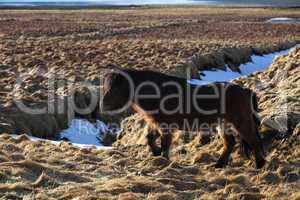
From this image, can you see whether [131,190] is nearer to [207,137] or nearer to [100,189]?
[100,189]

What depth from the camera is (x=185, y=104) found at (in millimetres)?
8289

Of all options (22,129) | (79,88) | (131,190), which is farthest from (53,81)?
(131,190)

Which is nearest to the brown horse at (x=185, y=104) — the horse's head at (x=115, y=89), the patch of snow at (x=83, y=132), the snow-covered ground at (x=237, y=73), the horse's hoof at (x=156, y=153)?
the horse's head at (x=115, y=89)

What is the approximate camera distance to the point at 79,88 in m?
16.7

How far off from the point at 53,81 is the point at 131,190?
1199 cm

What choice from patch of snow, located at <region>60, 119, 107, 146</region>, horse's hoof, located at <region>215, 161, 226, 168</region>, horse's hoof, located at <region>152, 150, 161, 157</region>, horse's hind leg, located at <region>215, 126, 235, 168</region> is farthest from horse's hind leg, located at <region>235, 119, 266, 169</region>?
patch of snow, located at <region>60, 119, 107, 146</region>

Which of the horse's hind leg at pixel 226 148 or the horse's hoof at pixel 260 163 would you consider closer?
the horse's hoof at pixel 260 163

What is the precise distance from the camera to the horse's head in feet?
26.3

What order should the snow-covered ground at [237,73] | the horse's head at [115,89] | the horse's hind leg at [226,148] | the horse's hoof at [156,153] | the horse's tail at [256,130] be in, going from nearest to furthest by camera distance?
the horse's head at [115,89]
the horse's tail at [256,130]
the horse's hind leg at [226,148]
the horse's hoof at [156,153]
the snow-covered ground at [237,73]

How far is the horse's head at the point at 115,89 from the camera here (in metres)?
8.02

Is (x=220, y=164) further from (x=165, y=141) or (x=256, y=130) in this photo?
(x=165, y=141)

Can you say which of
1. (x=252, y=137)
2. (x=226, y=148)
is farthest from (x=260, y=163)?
(x=226, y=148)

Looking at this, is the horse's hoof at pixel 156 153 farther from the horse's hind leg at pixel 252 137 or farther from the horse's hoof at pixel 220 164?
the horse's hind leg at pixel 252 137

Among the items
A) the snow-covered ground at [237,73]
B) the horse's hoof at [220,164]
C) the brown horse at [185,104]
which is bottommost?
the snow-covered ground at [237,73]
